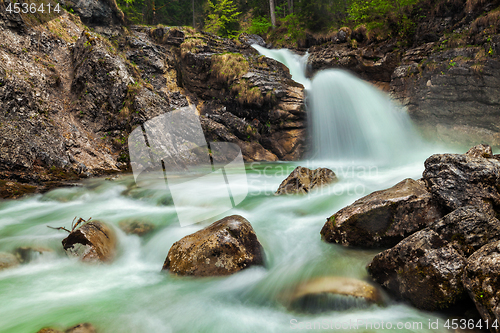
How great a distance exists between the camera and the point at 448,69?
1005 centimetres

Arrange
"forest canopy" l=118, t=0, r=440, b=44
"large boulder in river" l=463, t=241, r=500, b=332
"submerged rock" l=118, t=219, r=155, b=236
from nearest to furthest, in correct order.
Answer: "large boulder in river" l=463, t=241, r=500, b=332 < "submerged rock" l=118, t=219, r=155, b=236 < "forest canopy" l=118, t=0, r=440, b=44

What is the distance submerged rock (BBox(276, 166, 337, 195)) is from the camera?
6797 millimetres

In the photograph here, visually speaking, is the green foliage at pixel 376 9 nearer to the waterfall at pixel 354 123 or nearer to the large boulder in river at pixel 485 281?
the waterfall at pixel 354 123

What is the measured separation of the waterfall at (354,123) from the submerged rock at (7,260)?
35.2 feet

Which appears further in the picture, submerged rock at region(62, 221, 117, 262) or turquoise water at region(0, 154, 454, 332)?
submerged rock at region(62, 221, 117, 262)

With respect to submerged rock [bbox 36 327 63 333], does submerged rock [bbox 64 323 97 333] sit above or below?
below

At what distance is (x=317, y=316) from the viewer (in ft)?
9.50

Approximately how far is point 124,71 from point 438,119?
42.7ft

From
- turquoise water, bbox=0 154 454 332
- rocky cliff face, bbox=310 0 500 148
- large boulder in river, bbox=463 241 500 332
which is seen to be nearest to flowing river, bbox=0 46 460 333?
turquoise water, bbox=0 154 454 332

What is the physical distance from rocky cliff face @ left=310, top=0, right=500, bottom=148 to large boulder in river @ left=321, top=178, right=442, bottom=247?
796 centimetres

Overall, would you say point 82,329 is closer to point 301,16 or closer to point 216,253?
point 216,253

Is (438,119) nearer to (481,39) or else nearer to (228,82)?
(481,39)

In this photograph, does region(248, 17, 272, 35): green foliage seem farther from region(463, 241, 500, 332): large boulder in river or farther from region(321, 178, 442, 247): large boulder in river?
region(463, 241, 500, 332): large boulder in river

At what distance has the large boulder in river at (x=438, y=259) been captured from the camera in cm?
265
